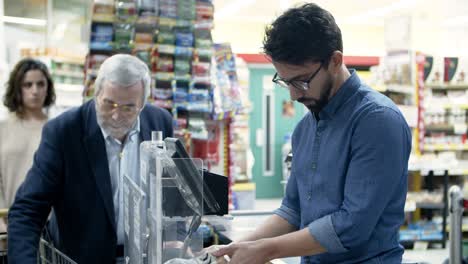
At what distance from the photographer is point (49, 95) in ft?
13.5

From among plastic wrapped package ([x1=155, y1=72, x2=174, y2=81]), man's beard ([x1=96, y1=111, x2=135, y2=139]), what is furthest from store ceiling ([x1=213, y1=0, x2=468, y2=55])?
man's beard ([x1=96, y1=111, x2=135, y2=139])

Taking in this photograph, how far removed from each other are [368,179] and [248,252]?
0.40 metres

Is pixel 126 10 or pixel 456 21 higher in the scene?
pixel 456 21

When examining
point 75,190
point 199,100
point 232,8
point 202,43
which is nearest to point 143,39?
point 202,43

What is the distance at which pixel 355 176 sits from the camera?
5.27 feet

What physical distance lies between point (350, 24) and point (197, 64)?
36.7ft

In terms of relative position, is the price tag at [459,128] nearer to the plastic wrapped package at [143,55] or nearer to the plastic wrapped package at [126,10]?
the plastic wrapped package at [143,55]

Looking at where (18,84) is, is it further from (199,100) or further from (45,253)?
(45,253)

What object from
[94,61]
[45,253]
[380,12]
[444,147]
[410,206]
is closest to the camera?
[45,253]

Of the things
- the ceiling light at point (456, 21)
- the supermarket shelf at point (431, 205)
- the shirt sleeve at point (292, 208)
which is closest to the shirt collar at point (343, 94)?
the shirt sleeve at point (292, 208)

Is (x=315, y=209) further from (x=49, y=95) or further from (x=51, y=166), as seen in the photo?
(x=49, y=95)

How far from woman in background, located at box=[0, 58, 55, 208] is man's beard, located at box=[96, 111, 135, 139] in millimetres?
2007

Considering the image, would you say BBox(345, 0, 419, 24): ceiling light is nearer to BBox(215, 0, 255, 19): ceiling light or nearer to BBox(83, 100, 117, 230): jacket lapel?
BBox(215, 0, 255, 19): ceiling light

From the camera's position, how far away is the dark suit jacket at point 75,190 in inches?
79.9
